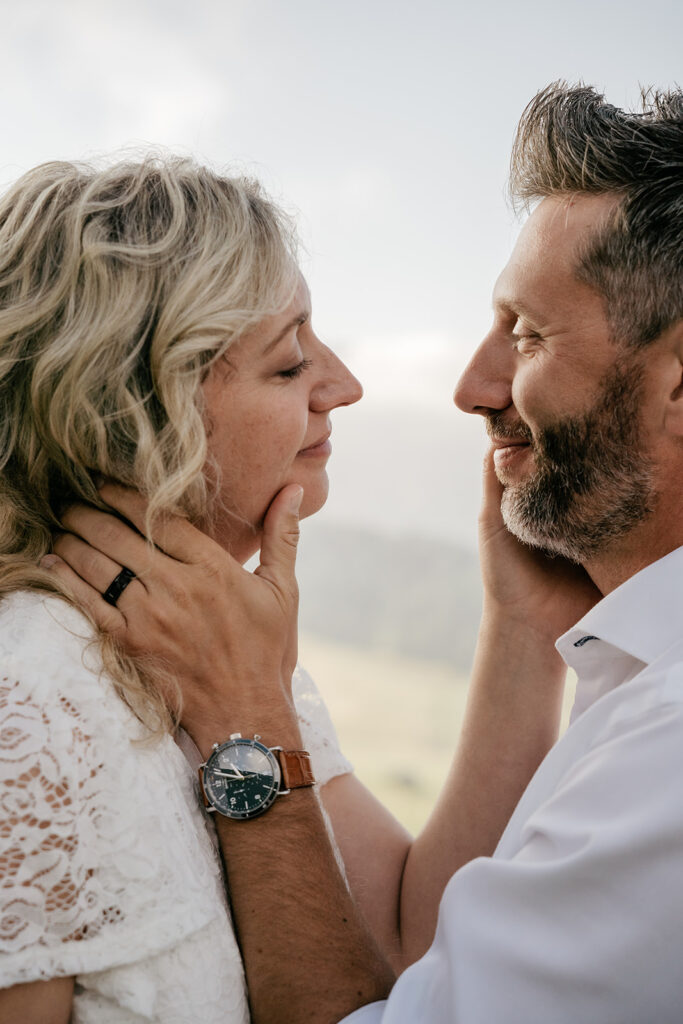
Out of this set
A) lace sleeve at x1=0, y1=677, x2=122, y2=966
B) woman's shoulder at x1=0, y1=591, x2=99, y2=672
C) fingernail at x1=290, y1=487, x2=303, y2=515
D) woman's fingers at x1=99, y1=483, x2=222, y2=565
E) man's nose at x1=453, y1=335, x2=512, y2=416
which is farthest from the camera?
man's nose at x1=453, y1=335, x2=512, y2=416

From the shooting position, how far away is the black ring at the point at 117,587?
1.71m

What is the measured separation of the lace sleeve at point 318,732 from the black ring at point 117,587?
0.74 metres

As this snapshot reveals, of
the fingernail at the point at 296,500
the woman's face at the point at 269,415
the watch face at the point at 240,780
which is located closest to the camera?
the watch face at the point at 240,780

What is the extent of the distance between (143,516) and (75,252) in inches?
20.7

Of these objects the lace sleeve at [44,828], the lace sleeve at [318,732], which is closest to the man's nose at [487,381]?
the lace sleeve at [318,732]

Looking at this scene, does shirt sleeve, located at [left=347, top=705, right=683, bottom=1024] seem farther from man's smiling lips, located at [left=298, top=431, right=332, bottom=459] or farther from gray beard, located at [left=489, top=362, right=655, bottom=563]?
man's smiling lips, located at [left=298, top=431, right=332, bottom=459]

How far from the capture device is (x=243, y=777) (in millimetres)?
1640

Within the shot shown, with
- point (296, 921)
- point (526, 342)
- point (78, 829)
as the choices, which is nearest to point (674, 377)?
point (526, 342)

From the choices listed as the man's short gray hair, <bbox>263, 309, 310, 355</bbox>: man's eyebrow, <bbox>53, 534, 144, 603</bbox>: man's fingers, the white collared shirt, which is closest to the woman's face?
<bbox>263, 309, 310, 355</bbox>: man's eyebrow

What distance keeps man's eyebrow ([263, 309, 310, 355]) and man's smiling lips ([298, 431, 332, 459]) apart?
0.28m

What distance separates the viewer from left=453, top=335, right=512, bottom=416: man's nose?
7.70 feet

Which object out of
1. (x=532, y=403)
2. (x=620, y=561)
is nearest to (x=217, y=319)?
(x=532, y=403)

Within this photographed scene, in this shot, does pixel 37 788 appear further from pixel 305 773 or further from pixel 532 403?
pixel 532 403

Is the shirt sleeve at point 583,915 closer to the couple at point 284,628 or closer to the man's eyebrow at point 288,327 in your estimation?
the couple at point 284,628
